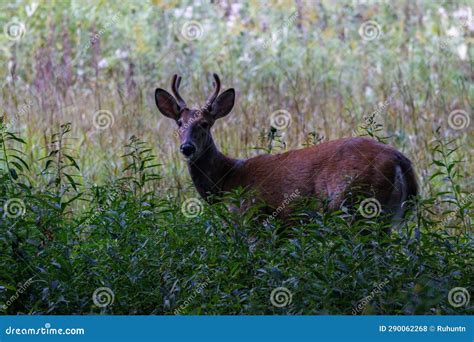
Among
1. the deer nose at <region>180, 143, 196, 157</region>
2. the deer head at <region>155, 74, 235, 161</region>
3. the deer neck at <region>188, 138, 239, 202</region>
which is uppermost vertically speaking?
the deer head at <region>155, 74, 235, 161</region>

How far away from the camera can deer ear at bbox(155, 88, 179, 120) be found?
7438mm

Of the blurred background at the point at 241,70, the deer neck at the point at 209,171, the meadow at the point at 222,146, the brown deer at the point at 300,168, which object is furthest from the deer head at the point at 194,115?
the blurred background at the point at 241,70

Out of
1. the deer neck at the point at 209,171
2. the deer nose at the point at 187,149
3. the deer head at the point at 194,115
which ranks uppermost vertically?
the deer head at the point at 194,115

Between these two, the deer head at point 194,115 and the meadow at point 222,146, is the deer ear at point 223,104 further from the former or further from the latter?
the meadow at point 222,146

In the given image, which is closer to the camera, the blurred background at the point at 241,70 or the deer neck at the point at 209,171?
the deer neck at the point at 209,171

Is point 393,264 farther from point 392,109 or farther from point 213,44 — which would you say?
point 213,44

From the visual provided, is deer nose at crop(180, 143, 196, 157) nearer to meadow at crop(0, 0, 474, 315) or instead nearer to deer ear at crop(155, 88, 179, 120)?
meadow at crop(0, 0, 474, 315)

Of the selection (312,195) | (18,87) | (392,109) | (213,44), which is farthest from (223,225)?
(213,44)

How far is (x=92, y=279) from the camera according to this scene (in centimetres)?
514

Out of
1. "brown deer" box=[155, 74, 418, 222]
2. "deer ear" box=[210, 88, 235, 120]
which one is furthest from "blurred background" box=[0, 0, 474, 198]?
"deer ear" box=[210, 88, 235, 120]

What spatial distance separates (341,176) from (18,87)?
199 inches

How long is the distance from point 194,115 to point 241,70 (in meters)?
4.40

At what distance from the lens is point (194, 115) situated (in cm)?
725

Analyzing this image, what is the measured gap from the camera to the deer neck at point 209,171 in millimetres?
7504
